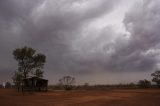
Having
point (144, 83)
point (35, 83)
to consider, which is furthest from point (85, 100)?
point (144, 83)

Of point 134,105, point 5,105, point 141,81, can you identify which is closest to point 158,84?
point 141,81

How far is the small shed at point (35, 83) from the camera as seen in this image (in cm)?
5489

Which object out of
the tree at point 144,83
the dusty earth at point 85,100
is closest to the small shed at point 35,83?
the dusty earth at point 85,100

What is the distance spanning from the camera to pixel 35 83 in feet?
183

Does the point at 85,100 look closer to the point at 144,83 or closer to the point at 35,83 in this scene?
the point at 35,83

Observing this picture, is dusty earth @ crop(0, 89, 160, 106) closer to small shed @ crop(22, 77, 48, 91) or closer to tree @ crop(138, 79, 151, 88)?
small shed @ crop(22, 77, 48, 91)

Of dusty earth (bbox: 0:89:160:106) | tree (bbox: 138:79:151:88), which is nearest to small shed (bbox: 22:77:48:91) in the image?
dusty earth (bbox: 0:89:160:106)

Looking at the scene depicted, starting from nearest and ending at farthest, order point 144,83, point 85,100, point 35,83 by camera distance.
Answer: point 85,100, point 35,83, point 144,83

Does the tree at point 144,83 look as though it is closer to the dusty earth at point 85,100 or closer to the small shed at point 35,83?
the small shed at point 35,83

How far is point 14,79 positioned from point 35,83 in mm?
6005

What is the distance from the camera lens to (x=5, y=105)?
1956cm

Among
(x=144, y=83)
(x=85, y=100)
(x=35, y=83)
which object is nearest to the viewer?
(x=85, y=100)

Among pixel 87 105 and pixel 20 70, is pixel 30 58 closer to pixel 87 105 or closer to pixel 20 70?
pixel 20 70

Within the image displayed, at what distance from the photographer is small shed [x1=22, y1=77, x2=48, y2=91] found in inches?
2161
